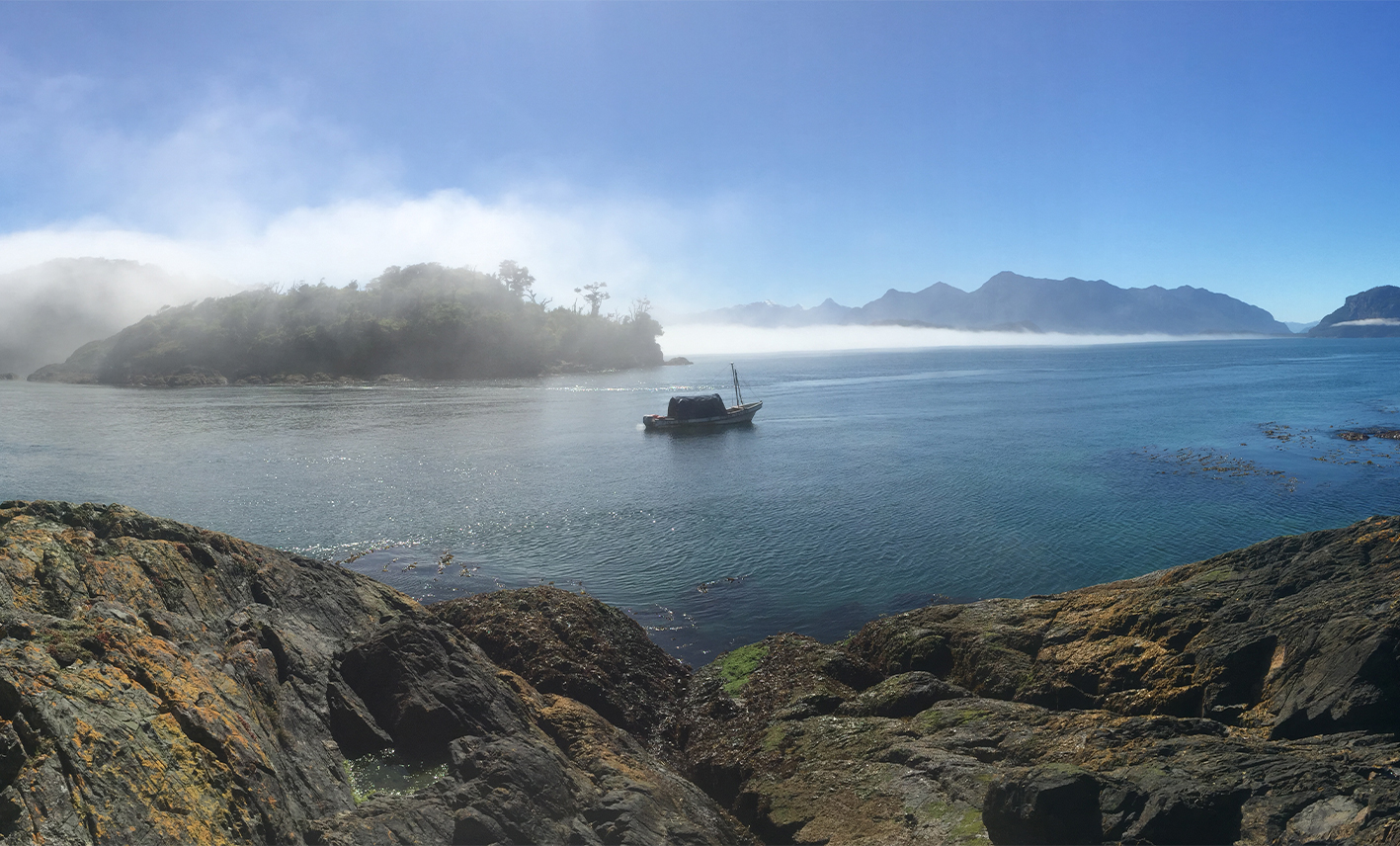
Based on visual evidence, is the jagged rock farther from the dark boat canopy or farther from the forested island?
the forested island

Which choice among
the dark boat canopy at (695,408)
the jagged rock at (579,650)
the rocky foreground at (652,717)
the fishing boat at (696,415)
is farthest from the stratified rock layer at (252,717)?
the dark boat canopy at (695,408)

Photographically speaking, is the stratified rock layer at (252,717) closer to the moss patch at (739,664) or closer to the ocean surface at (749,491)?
the moss patch at (739,664)

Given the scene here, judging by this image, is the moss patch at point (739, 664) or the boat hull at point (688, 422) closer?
the moss patch at point (739, 664)

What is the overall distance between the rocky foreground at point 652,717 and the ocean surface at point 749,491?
6.47 metres

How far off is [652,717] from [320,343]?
158 metres

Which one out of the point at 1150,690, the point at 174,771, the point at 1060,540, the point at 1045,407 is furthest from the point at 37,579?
the point at 1045,407

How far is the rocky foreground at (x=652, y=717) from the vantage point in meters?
6.25

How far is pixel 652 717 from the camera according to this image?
1484 cm

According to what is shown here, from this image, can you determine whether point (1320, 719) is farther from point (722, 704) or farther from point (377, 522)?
point (377, 522)

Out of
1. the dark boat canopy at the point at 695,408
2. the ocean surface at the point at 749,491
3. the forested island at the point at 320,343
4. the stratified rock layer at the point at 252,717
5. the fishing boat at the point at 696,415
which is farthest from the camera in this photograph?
the forested island at the point at 320,343

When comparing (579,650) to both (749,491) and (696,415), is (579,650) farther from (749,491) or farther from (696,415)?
(696,415)

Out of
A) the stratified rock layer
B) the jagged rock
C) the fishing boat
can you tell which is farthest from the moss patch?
the fishing boat

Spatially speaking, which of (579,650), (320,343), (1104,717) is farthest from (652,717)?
(320,343)

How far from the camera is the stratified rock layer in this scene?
541 cm
